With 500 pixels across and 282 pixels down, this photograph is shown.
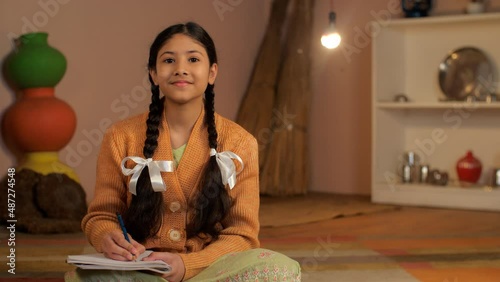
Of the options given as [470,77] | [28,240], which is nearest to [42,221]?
[28,240]

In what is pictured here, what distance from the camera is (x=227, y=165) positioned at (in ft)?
6.48

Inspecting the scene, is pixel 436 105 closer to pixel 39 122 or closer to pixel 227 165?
pixel 39 122

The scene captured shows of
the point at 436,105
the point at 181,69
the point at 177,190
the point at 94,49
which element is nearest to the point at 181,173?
the point at 177,190

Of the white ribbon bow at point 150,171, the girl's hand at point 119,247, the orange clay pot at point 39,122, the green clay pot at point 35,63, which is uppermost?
the green clay pot at point 35,63

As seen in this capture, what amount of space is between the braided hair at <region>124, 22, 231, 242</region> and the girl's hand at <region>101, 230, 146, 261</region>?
0.13 m

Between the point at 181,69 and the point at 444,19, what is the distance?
113 inches

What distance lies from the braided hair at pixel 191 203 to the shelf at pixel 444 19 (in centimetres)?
274

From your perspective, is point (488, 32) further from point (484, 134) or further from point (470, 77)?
point (484, 134)

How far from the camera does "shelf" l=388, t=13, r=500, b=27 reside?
4.38 meters

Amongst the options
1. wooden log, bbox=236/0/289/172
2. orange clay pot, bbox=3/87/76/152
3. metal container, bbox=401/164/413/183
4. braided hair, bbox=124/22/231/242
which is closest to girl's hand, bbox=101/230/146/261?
braided hair, bbox=124/22/231/242

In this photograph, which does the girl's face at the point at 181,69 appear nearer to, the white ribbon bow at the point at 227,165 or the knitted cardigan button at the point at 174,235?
the white ribbon bow at the point at 227,165

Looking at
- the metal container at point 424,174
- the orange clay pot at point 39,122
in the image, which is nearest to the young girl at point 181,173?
the orange clay pot at point 39,122

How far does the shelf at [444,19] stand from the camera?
4.38 m

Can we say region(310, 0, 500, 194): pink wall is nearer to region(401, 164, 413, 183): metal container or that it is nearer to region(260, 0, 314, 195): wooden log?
region(260, 0, 314, 195): wooden log
